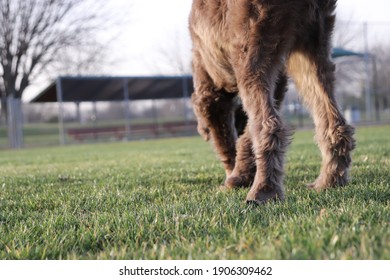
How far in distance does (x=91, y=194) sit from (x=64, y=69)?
30.2 meters

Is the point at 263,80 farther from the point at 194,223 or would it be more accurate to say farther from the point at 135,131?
the point at 135,131

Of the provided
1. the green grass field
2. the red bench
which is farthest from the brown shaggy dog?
the red bench

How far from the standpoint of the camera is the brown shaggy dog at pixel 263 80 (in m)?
3.09

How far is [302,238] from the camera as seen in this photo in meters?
1.88

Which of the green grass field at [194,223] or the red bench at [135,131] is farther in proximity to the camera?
the red bench at [135,131]

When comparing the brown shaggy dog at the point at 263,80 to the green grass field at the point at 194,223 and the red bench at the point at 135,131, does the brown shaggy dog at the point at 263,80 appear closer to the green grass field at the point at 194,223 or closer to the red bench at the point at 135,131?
the green grass field at the point at 194,223

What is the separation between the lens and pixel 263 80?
3.14 meters

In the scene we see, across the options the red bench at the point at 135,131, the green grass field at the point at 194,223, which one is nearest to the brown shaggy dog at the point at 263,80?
the green grass field at the point at 194,223

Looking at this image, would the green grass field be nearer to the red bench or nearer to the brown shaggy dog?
the brown shaggy dog

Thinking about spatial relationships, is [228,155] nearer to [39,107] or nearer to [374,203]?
[374,203]

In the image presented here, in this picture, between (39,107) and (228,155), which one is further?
(39,107)

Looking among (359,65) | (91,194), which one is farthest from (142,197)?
(359,65)

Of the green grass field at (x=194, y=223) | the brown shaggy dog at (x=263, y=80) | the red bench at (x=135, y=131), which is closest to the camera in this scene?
the green grass field at (x=194, y=223)
